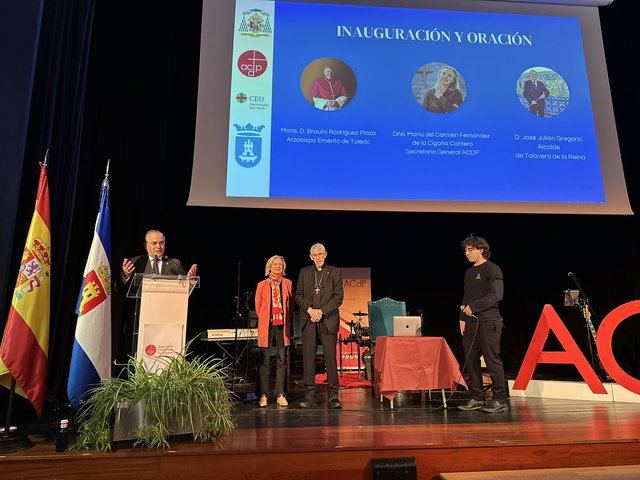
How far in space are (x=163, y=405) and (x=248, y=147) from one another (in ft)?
9.95

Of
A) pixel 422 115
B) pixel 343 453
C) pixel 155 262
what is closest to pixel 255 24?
pixel 422 115

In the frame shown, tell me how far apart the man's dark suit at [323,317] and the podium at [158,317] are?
1.28m

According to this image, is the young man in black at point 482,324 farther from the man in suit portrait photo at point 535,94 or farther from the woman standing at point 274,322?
the man in suit portrait photo at point 535,94

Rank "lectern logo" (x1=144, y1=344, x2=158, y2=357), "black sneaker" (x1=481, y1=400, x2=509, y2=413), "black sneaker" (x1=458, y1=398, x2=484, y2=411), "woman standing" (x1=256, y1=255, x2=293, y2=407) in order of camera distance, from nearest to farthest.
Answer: "lectern logo" (x1=144, y1=344, x2=158, y2=357)
"black sneaker" (x1=481, y1=400, x2=509, y2=413)
"black sneaker" (x1=458, y1=398, x2=484, y2=411)
"woman standing" (x1=256, y1=255, x2=293, y2=407)

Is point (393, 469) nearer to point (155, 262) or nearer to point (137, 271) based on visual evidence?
point (155, 262)

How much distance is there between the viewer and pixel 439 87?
508 centimetres

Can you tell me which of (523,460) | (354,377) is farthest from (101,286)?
(354,377)

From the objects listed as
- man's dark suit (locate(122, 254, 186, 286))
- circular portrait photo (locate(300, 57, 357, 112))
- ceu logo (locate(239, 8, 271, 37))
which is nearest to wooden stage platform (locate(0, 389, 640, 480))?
man's dark suit (locate(122, 254, 186, 286))

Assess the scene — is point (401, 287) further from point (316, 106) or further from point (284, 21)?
point (284, 21)

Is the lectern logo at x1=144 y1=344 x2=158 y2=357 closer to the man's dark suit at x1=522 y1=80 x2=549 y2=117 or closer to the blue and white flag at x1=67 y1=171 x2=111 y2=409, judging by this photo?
the blue and white flag at x1=67 y1=171 x2=111 y2=409

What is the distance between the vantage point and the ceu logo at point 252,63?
A: 4949 millimetres

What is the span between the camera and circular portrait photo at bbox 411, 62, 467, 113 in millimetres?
5027

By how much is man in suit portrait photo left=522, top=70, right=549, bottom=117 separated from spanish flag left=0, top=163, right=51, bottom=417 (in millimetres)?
4913

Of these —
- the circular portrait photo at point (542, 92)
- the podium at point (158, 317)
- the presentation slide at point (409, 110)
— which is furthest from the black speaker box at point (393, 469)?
the circular portrait photo at point (542, 92)
